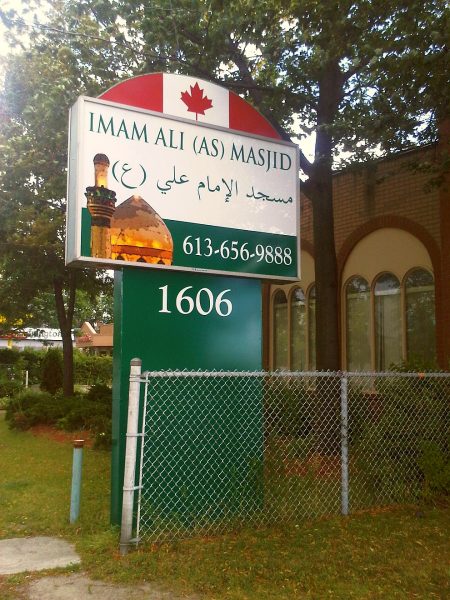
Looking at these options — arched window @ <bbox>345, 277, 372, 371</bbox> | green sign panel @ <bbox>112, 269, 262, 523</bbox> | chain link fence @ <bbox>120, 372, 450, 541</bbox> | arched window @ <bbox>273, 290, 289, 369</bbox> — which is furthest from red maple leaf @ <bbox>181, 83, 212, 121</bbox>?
arched window @ <bbox>273, 290, 289, 369</bbox>

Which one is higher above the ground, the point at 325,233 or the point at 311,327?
the point at 325,233

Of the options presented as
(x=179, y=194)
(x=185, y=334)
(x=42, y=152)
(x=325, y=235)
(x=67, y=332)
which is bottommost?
(x=185, y=334)

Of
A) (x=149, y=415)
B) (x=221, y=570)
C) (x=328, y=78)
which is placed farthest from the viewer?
(x=328, y=78)

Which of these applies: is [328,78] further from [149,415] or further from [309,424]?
[149,415]

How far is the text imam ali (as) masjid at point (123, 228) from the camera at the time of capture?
5.52 meters

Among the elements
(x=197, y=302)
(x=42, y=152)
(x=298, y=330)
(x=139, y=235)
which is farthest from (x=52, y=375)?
(x=139, y=235)

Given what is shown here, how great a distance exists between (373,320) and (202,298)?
6.98 meters

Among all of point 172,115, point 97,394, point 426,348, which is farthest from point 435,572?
point 97,394

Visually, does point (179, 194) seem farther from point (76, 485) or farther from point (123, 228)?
point (76, 485)

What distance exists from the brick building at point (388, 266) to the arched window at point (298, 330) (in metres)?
0.06

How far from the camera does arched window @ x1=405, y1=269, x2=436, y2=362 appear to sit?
36.5 ft

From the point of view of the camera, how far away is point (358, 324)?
41.8ft

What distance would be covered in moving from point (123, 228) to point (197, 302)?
1.05 meters

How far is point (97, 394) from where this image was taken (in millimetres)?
14422
